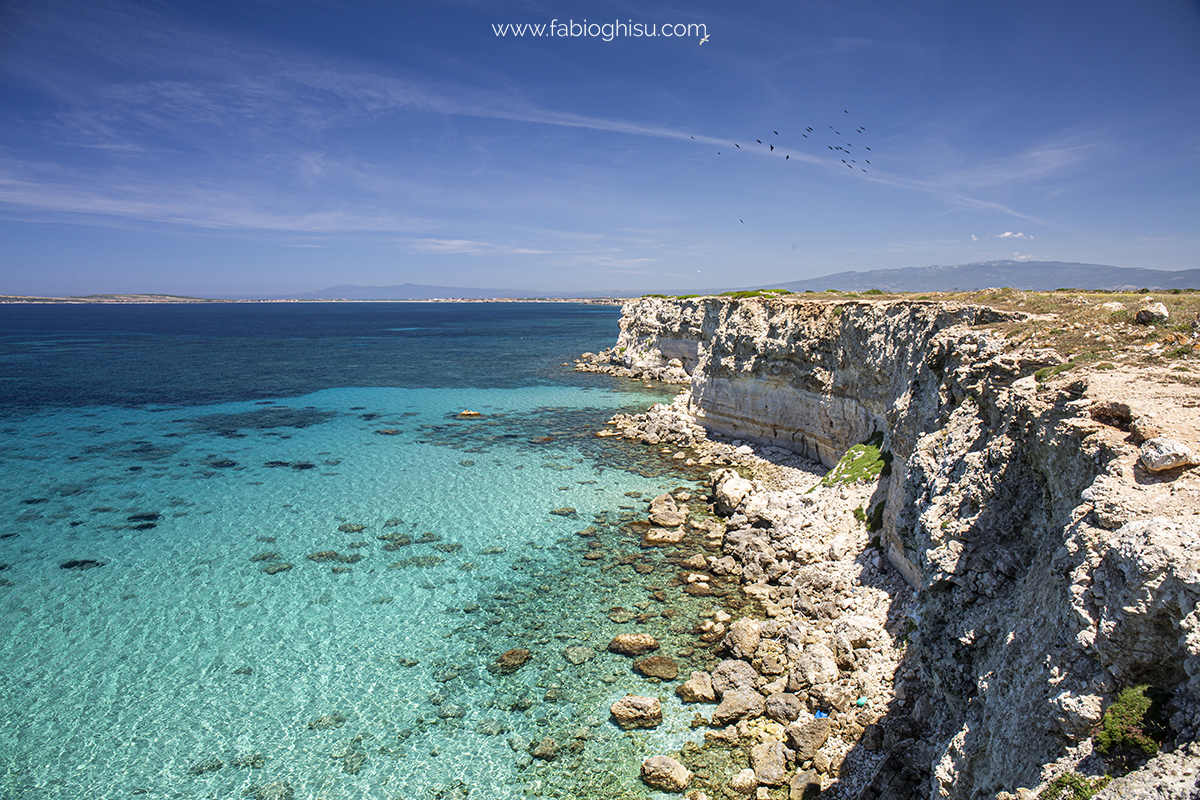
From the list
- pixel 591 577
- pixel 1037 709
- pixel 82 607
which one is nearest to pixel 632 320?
pixel 591 577

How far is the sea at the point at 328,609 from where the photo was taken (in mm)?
14109

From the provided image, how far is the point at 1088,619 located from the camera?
7695 mm

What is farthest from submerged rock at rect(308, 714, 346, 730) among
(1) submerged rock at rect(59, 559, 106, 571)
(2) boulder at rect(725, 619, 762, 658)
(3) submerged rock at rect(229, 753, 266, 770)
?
(1) submerged rock at rect(59, 559, 106, 571)

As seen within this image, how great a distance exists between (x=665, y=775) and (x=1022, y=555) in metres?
9.05

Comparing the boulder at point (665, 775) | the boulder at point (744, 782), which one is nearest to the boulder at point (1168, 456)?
the boulder at point (744, 782)

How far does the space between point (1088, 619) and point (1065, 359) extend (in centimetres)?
822

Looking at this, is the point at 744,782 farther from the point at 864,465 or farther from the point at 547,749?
the point at 864,465

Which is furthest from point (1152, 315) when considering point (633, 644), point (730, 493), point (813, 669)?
point (633, 644)

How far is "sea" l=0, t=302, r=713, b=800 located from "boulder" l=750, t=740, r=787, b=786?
6.22ft

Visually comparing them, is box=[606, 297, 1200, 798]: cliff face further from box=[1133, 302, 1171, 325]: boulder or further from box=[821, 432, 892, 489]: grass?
box=[1133, 302, 1171, 325]: boulder

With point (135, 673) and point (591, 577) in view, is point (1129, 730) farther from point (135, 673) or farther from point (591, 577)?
point (135, 673)

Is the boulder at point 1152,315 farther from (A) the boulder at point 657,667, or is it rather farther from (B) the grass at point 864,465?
(A) the boulder at point 657,667

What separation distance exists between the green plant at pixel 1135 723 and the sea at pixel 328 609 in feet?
30.5

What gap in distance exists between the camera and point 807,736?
13969 mm
